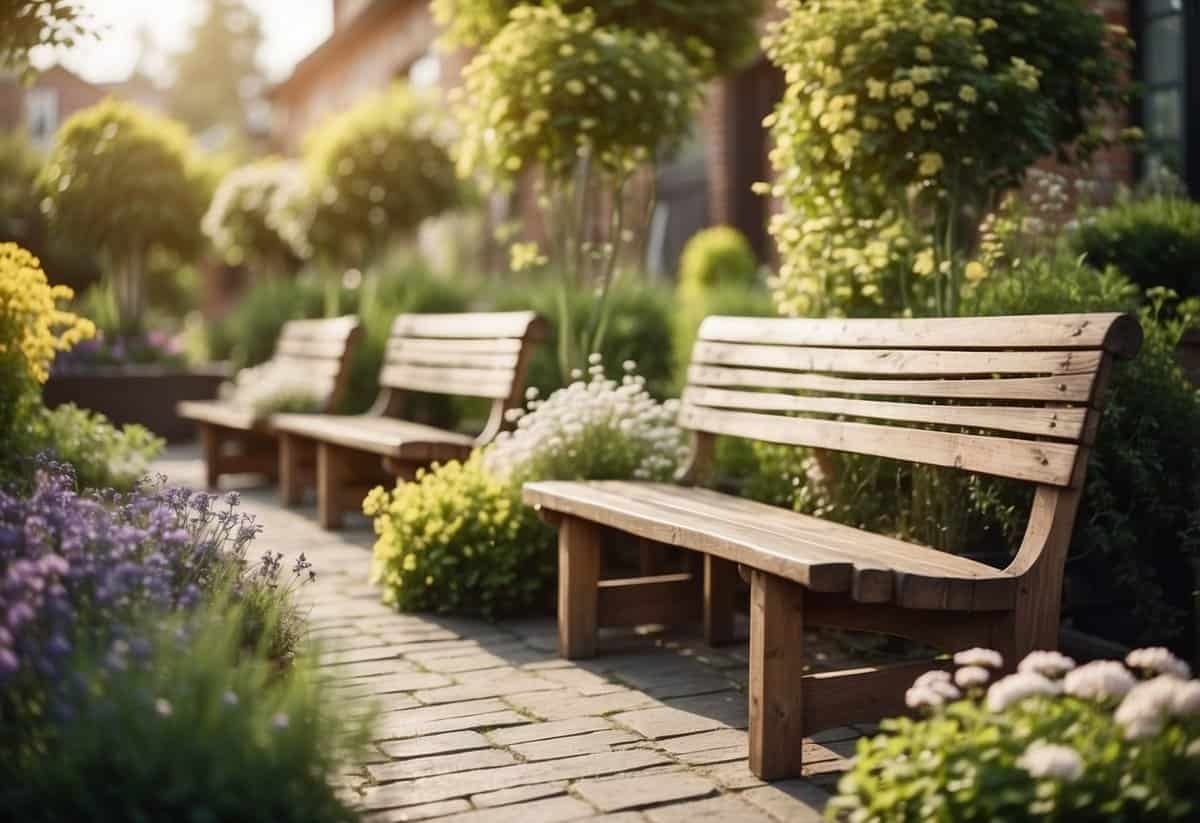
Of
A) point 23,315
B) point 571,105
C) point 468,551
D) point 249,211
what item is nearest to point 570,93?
point 571,105

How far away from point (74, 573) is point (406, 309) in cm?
710

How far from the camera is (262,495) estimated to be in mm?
8273

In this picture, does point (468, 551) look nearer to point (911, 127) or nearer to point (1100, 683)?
point (911, 127)

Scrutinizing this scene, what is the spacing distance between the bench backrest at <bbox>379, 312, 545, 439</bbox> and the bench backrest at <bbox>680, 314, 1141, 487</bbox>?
3.67 ft

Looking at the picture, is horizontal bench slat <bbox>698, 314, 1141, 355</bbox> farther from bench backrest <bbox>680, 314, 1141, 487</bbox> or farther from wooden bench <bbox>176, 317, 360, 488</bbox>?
wooden bench <bbox>176, 317, 360, 488</bbox>

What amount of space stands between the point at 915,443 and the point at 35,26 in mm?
3153

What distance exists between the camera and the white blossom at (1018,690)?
8.25 feet

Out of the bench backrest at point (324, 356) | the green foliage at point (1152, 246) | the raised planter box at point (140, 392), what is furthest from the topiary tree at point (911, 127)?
the raised planter box at point (140, 392)

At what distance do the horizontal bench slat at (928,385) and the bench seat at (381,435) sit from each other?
132 centimetres

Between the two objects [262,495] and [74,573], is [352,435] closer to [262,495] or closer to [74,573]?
[262,495]

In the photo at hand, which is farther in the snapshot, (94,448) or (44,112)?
(44,112)

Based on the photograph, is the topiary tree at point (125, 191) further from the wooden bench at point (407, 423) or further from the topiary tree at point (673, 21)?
the topiary tree at point (673, 21)

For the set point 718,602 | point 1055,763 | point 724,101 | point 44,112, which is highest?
point 44,112

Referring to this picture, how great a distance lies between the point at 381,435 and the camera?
20.1 feet
